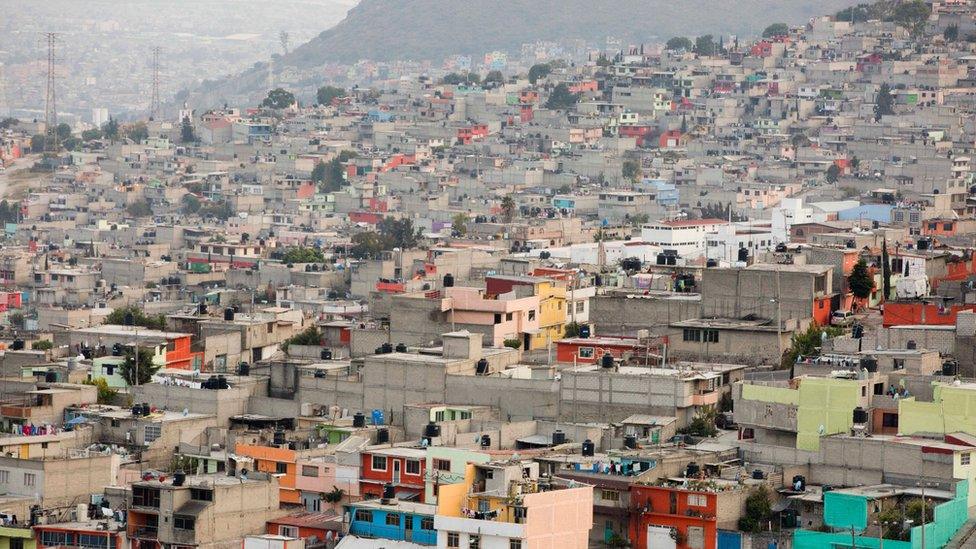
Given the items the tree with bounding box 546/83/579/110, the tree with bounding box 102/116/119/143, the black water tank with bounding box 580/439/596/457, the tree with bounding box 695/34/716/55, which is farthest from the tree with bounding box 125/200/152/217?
the black water tank with bounding box 580/439/596/457

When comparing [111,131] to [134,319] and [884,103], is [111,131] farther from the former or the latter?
[134,319]

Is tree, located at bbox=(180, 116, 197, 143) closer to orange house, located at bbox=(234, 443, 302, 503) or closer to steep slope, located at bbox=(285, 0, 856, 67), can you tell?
steep slope, located at bbox=(285, 0, 856, 67)

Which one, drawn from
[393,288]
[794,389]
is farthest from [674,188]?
[794,389]

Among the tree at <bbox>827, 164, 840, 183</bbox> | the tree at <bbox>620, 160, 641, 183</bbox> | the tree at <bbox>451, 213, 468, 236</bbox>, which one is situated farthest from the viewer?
the tree at <bbox>620, 160, 641, 183</bbox>

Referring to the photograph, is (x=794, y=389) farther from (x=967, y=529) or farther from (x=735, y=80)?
(x=735, y=80)

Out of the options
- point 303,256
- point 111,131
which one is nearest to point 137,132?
point 111,131

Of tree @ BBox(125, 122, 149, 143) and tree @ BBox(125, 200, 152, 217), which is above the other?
tree @ BBox(125, 122, 149, 143)

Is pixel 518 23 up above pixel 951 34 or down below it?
above

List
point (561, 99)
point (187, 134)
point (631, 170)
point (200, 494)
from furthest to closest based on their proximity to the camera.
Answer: point (187, 134), point (561, 99), point (631, 170), point (200, 494)
